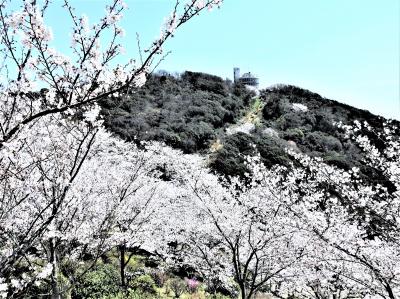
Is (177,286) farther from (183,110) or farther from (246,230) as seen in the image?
(183,110)

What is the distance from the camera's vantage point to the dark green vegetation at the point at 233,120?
41562 millimetres

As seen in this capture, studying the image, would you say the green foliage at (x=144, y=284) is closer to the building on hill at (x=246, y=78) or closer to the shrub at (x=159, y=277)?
the shrub at (x=159, y=277)

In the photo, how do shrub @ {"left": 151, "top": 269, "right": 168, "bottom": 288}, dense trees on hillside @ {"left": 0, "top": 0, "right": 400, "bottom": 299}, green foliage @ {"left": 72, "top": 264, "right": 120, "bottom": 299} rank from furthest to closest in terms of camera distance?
shrub @ {"left": 151, "top": 269, "right": 168, "bottom": 288}
green foliage @ {"left": 72, "top": 264, "right": 120, "bottom": 299}
dense trees on hillside @ {"left": 0, "top": 0, "right": 400, "bottom": 299}

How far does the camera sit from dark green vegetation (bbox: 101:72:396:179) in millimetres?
41562

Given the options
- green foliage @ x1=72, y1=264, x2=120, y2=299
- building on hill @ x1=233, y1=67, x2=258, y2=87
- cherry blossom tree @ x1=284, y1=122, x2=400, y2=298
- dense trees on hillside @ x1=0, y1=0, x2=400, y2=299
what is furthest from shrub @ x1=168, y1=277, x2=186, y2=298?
building on hill @ x1=233, y1=67, x2=258, y2=87

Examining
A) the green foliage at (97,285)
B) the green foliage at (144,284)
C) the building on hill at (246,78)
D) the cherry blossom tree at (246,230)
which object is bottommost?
the green foliage at (97,285)

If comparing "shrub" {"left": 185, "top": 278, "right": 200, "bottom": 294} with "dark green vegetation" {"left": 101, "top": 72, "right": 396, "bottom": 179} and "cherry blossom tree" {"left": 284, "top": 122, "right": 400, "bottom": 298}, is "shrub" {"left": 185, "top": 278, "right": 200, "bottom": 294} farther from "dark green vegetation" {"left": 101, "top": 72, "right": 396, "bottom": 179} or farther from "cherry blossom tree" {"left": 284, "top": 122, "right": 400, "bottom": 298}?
"dark green vegetation" {"left": 101, "top": 72, "right": 396, "bottom": 179}

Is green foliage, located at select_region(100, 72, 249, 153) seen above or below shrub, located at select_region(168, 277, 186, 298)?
above

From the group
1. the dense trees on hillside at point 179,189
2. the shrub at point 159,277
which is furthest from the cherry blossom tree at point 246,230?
the shrub at point 159,277

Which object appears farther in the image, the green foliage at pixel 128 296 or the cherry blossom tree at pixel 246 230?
the green foliage at pixel 128 296

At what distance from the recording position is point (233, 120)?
180ft

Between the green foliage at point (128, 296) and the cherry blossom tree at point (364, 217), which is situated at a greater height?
the cherry blossom tree at point (364, 217)

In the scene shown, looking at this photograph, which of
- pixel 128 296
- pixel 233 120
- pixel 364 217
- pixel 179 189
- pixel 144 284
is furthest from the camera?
pixel 233 120

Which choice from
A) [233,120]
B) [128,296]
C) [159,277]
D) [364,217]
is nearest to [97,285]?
[128,296]
